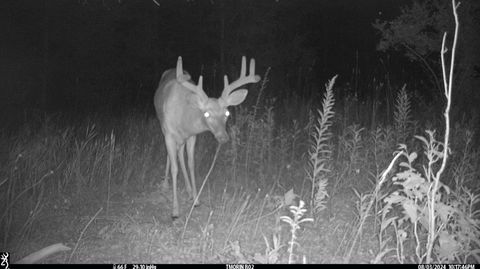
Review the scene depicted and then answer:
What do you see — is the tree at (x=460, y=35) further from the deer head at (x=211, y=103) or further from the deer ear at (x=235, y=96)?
the deer head at (x=211, y=103)

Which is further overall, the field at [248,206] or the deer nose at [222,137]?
the deer nose at [222,137]

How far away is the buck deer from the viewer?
625 centimetres

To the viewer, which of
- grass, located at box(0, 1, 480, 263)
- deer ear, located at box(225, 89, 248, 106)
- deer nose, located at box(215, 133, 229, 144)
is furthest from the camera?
deer ear, located at box(225, 89, 248, 106)

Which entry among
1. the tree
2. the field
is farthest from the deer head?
the tree

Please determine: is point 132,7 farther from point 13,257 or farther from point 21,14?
point 13,257

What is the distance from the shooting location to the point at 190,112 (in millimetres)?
6629

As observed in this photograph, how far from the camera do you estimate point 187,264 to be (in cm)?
410

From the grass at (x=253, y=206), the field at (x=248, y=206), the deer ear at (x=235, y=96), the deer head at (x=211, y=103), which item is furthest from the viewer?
the deer ear at (x=235, y=96)

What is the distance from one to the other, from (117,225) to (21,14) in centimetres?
1528

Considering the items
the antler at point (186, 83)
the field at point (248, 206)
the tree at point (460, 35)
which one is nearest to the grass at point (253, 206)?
the field at point (248, 206)

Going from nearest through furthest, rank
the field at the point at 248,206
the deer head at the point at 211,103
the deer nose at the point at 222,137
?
the field at the point at 248,206 < the deer nose at the point at 222,137 < the deer head at the point at 211,103

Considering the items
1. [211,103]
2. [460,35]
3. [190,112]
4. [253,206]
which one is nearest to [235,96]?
[211,103]

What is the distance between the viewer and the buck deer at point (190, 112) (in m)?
6.25

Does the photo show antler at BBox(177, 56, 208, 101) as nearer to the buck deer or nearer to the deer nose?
the buck deer
